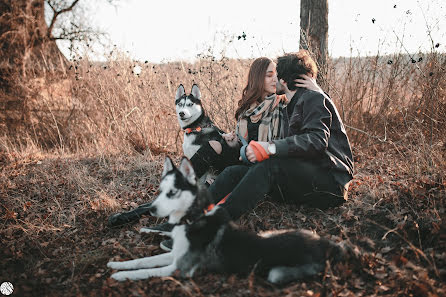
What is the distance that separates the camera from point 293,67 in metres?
3.25

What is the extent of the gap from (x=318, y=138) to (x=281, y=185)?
1.87 ft

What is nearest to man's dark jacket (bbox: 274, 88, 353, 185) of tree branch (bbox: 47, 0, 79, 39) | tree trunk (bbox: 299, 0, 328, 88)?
tree trunk (bbox: 299, 0, 328, 88)

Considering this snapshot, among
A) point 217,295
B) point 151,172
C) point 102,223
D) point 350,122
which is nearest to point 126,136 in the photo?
point 151,172

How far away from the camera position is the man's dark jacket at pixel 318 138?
2852 mm

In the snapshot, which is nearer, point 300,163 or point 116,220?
point 300,163

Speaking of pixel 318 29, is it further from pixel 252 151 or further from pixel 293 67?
pixel 252 151

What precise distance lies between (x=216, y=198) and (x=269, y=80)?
1.64 m

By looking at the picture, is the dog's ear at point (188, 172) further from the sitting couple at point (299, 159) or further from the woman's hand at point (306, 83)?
the woman's hand at point (306, 83)

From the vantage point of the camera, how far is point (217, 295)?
227 cm

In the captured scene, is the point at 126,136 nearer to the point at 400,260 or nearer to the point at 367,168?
the point at 367,168

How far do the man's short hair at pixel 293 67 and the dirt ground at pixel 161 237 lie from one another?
4.74ft

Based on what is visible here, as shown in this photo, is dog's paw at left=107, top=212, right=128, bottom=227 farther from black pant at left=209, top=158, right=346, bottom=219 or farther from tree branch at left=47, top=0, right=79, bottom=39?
tree branch at left=47, top=0, right=79, bottom=39

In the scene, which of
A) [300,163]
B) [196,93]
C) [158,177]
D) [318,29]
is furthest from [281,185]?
[318,29]

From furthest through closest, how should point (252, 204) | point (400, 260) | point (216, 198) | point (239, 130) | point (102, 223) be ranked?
point (239, 130), point (102, 223), point (216, 198), point (252, 204), point (400, 260)
